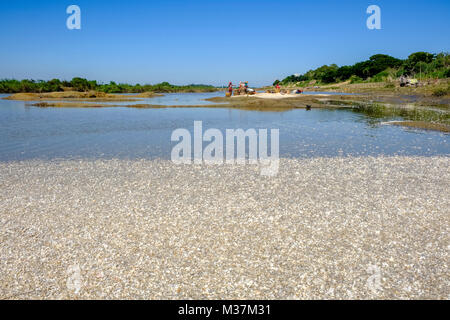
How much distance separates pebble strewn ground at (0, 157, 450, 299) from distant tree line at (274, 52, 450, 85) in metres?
58.1

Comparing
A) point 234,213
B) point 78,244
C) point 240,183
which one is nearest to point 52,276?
point 78,244

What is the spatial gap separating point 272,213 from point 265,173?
10.6 ft

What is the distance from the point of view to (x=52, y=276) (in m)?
4.74

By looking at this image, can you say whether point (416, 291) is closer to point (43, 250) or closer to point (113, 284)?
point (113, 284)
